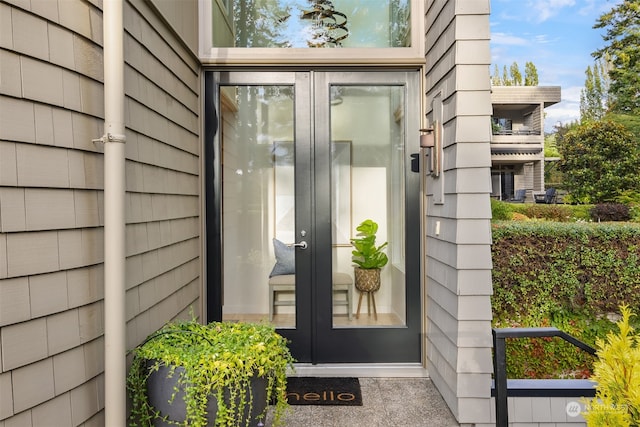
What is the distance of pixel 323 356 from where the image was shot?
3.51m

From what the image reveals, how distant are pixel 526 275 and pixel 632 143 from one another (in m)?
14.4

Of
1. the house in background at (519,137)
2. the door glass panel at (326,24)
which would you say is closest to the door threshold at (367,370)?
the door glass panel at (326,24)

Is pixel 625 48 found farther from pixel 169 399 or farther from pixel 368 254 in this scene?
pixel 169 399

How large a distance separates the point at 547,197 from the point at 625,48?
6113mm

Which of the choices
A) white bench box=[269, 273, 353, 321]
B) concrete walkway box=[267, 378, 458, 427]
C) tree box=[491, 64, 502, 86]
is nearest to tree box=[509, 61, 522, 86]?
tree box=[491, 64, 502, 86]

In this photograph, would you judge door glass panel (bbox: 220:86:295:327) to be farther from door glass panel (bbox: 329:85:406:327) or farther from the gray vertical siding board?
the gray vertical siding board

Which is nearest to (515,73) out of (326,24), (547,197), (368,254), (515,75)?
(515,75)

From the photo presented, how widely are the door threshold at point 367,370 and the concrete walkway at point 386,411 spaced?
0.54ft

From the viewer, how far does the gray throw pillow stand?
3566mm

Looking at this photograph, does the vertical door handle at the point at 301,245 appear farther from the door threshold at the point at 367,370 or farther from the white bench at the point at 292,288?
the door threshold at the point at 367,370

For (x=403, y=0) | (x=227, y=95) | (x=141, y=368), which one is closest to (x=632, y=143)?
(x=403, y=0)

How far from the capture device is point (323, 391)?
3176mm

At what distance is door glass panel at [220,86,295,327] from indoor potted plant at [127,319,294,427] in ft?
4.62

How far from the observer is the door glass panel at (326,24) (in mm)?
3562
